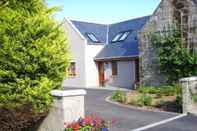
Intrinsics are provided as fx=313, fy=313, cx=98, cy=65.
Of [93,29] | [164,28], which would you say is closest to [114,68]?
[93,29]

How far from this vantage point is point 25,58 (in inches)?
363

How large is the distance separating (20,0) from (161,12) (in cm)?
1338

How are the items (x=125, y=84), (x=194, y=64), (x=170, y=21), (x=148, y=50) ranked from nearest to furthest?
(x=194, y=64) < (x=170, y=21) < (x=148, y=50) < (x=125, y=84)

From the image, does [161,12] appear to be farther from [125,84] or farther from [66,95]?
[66,95]

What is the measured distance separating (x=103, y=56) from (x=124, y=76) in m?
2.94

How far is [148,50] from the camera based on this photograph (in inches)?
882

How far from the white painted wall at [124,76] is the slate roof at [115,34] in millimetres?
800

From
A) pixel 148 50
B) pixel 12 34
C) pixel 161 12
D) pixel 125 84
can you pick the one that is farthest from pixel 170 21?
pixel 12 34

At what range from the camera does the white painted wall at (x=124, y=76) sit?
26.2 m

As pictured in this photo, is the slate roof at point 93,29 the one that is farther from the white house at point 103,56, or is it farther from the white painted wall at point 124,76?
the white painted wall at point 124,76

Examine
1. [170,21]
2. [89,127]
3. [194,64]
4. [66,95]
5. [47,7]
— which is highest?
[170,21]

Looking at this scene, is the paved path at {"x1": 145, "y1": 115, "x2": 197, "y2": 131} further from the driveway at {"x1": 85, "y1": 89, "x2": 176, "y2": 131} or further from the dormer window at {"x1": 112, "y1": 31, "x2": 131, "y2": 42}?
the dormer window at {"x1": 112, "y1": 31, "x2": 131, "y2": 42}

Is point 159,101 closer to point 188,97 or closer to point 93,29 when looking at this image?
point 188,97

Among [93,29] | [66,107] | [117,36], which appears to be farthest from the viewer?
[93,29]
